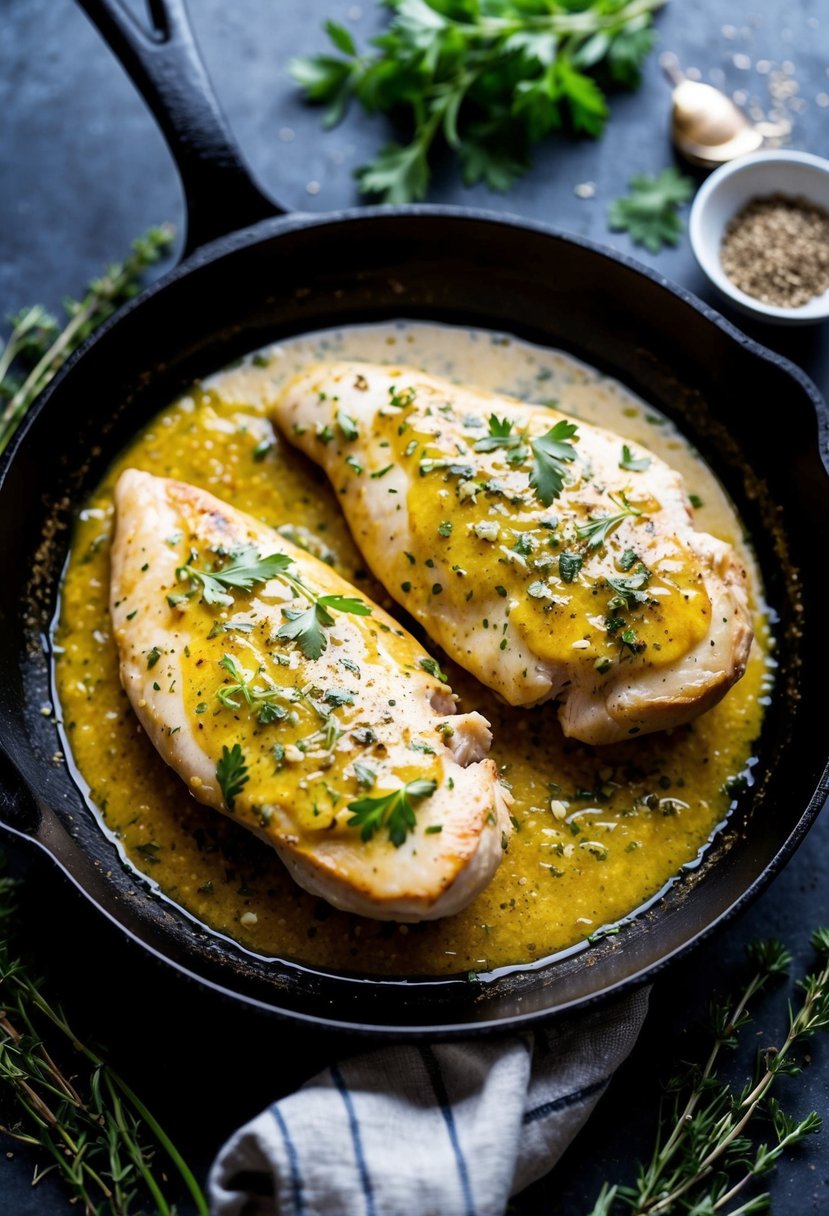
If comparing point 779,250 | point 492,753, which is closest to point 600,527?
point 492,753

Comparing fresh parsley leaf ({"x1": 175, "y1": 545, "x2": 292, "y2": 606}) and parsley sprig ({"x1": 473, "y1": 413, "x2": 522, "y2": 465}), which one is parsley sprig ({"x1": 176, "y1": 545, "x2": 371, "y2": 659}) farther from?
parsley sprig ({"x1": 473, "y1": 413, "x2": 522, "y2": 465})

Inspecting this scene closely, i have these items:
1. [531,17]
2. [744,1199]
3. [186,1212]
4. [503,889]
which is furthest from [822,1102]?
[531,17]

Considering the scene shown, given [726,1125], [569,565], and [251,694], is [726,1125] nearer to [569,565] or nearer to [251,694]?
[569,565]

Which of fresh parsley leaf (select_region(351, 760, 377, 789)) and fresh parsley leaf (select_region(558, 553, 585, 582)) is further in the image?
fresh parsley leaf (select_region(558, 553, 585, 582))

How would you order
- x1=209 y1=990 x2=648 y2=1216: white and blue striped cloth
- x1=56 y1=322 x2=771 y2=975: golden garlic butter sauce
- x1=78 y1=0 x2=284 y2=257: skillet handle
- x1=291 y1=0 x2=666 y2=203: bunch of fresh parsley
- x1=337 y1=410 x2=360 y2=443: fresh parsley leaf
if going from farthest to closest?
x1=291 y1=0 x2=666 y2=203: bunch of fresh parsley, x1=78 y1=0 x2=284 y2=257: skillet handle, x1=337 y1=410 x2=360 y2=443: fresh parsley leaf, x1=56 y1=322 x2=771 y2=975: golden garlic butter sauce, x1=209 y1=990 x2=648 y2=1216: white and blue striped cloth

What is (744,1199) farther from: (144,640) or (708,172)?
(708,172)

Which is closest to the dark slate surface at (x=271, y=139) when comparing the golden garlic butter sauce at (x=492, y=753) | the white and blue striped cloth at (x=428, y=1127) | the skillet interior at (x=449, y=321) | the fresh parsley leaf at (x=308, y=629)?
the skillet interior at (x=449, y=321)

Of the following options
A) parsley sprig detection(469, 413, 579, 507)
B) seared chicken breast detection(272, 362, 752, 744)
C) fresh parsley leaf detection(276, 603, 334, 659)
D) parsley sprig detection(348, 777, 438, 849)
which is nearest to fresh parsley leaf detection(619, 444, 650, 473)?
seared chicken breast detection(272, 362, 752, 744)
